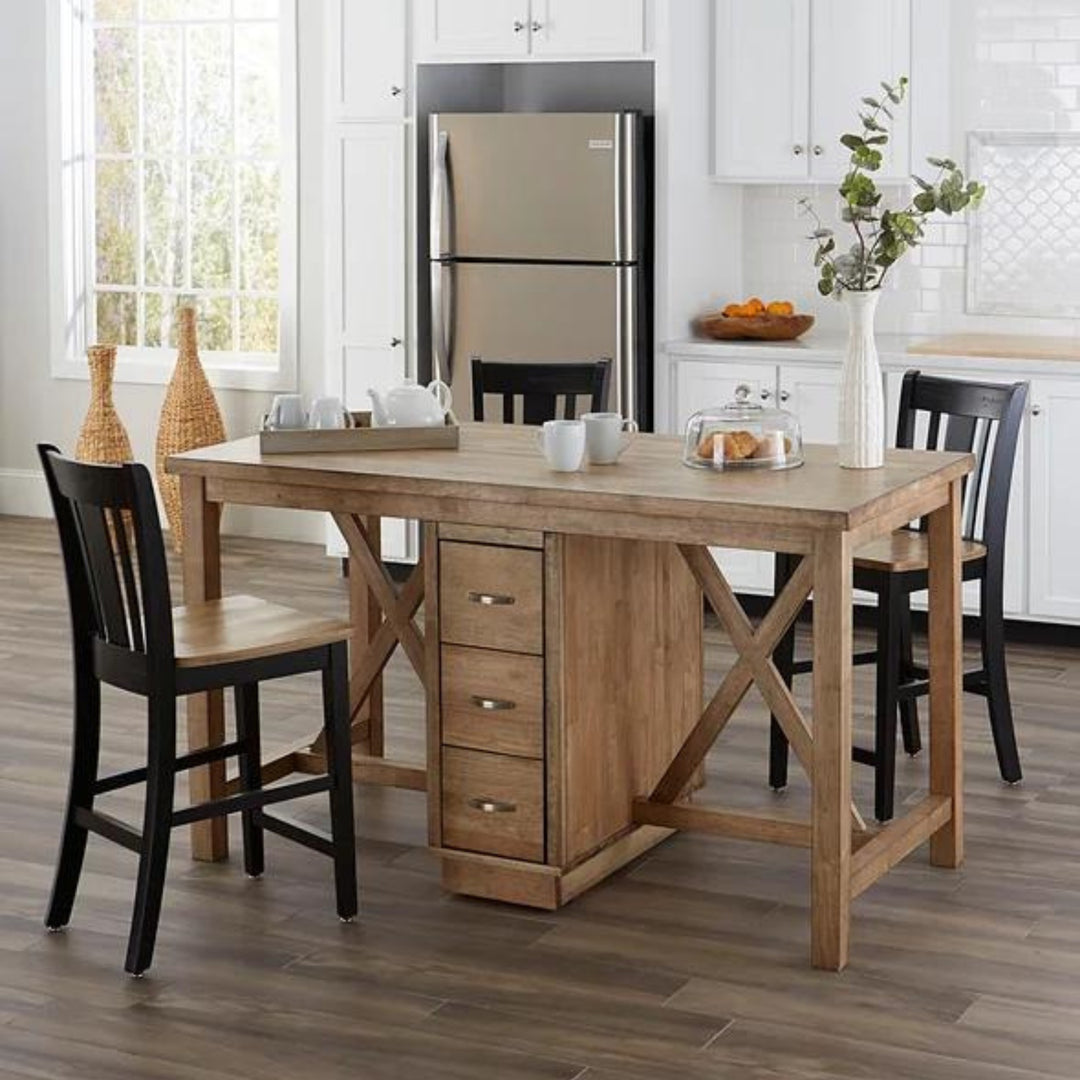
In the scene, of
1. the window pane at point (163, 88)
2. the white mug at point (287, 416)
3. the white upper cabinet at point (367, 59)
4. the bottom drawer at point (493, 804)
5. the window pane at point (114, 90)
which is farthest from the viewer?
the window pane at point (114, 90)

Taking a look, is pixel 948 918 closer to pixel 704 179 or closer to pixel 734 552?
pixel 734 552

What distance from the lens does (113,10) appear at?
318 inches

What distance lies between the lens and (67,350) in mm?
8320

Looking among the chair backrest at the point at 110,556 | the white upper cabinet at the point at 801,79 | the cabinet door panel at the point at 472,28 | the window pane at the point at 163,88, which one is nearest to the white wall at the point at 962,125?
the white upper cabinet at the point at 801,79

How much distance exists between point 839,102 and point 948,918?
10.3 ft

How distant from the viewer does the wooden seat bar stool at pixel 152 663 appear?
377 centimetres

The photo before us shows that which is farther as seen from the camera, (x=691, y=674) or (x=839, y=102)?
(x=839, y=102)

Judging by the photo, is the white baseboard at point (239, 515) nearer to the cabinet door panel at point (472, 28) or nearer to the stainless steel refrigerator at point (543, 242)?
the stainless steel refrigerator at point (543, 242)

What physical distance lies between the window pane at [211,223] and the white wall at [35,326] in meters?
0.41

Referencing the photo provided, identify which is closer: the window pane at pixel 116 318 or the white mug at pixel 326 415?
the white mug at pixel 326 415

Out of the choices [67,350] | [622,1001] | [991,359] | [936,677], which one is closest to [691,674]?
[936,677]

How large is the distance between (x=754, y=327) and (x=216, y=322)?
2.41 meters

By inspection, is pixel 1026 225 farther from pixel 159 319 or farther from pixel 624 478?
pixel 159 319

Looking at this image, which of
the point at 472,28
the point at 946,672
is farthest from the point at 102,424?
the point at 946,672
